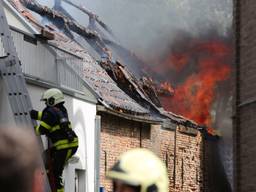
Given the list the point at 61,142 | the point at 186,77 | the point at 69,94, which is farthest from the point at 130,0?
the point at 61,142

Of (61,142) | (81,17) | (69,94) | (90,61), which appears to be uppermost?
(81,17)

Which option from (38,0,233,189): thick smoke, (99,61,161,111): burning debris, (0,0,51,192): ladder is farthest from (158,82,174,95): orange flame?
(0,0,51,192): ladder

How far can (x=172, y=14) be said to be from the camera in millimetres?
30594

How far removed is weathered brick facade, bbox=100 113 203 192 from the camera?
63.4 ft

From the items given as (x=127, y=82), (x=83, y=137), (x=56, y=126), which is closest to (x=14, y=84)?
(x=56, y=126)

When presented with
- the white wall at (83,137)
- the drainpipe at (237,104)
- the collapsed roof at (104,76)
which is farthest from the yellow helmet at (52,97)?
the collapsed roof at (104,76)

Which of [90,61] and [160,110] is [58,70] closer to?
[90,61]

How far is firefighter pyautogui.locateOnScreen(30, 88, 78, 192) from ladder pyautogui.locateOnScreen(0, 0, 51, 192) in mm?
123

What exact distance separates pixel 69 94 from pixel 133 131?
5.73m

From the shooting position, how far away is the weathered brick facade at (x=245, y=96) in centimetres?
1603

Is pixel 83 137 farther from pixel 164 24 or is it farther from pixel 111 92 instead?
pixel 164 24

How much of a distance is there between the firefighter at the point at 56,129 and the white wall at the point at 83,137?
4714 mm

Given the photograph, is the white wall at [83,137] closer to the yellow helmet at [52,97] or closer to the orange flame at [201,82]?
the yellow helmet at [52,97]

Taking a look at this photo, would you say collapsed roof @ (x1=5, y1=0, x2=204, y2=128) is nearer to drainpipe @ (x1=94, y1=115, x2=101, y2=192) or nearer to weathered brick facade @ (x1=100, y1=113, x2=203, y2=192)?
weathered brick facade @ (x1=100, y1=113, x2=203, y2=192)
